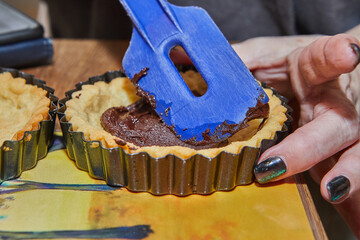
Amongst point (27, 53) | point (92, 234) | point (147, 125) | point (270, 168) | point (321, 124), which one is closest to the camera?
point (92, 234)

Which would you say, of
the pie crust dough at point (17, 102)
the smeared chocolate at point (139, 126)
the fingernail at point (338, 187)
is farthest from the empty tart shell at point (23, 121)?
the fingernail at point (338, 187)

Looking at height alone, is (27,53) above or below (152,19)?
below

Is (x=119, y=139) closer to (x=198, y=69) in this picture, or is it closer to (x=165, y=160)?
(x=165, y=160)

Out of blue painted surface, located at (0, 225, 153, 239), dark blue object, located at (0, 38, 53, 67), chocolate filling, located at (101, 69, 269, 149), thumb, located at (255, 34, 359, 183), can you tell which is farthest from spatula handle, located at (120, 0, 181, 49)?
dark blue object, located at (0, 38, 53, 67)

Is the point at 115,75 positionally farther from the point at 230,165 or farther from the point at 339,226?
the point at 339,226

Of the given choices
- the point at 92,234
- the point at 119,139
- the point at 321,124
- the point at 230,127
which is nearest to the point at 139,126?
the point at 119,139

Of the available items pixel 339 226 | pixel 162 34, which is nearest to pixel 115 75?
pixel 162 34

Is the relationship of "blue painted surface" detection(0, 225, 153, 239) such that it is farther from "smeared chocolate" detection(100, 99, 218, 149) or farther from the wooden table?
"smeared chocolate" detection(100, 99, 218, 149)

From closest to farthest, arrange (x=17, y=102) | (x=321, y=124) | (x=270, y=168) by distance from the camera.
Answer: (x=270, y=168) < (x=321, y=124) < (x=17, y=102)
